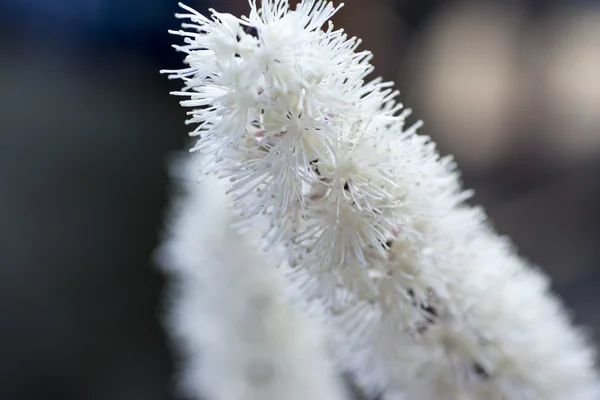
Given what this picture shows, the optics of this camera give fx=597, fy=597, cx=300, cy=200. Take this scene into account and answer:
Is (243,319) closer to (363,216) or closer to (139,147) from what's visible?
(363,216)

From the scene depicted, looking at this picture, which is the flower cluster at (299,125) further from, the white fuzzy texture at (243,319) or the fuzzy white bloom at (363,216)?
the white fuzzy texture at (243,319)

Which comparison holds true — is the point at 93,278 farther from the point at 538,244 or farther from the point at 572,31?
the point at 572,31

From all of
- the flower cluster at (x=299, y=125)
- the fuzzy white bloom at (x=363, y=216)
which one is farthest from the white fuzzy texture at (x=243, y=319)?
the flower cluster at (x=299, y=125)

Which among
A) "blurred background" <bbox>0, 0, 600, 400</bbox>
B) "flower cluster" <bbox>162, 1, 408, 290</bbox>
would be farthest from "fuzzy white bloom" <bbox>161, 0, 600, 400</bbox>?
"blurred background" <bbox>0, 0, 600, 400</bbox>

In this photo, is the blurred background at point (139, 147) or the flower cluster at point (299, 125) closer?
the flower cluster at point (299, 125)

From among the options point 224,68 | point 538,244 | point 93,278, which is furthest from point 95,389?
point 224,68

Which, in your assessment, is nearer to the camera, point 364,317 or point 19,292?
point 364,317

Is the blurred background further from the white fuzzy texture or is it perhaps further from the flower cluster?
the flower cluster
